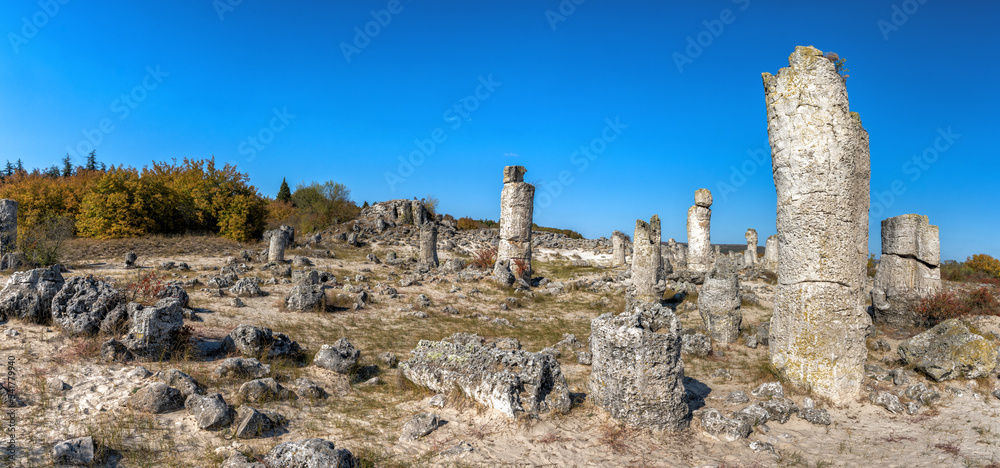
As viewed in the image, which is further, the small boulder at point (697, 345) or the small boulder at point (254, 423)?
the small boulder at point (697, 345)

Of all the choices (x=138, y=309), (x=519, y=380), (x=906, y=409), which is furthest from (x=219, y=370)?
(x=906, y=409)

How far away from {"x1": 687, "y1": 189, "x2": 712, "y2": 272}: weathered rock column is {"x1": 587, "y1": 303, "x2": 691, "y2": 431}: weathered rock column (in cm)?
1376

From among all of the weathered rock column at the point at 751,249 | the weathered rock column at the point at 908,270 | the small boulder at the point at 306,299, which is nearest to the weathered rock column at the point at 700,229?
the weathered rock column at the point at 908,270

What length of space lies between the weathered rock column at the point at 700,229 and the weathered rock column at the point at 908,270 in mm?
6597

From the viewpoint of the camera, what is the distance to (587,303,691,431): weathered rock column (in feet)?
17.8

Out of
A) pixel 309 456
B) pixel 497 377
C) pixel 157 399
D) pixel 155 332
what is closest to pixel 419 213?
pixel 155 332

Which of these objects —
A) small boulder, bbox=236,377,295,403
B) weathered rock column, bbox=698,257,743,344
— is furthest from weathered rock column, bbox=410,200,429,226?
small boulder, bbox=236,377,295,403

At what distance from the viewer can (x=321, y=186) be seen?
130 ft

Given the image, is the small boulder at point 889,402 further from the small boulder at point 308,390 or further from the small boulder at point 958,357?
the small boulder at point 308,390

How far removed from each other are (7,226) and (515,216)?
52.2ft

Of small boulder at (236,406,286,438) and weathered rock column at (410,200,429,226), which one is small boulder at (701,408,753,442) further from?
weathered rock column at (410,200,429,226)

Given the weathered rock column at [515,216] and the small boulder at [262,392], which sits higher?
the weathered rock column at [515,216]

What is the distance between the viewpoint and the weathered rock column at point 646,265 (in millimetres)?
14008

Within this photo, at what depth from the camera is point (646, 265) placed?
46.2 feet
